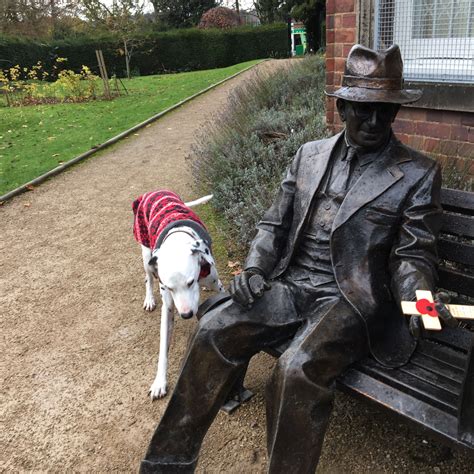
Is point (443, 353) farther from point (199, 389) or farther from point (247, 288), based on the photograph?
point (199, 389)

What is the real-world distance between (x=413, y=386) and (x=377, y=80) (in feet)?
4.83

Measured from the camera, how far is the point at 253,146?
6.49 metres

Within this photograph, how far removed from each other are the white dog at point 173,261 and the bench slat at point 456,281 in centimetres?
150

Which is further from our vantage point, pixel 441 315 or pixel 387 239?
pixel 387 239

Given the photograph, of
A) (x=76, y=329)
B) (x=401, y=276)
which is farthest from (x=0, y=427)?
(x=401, y=276)

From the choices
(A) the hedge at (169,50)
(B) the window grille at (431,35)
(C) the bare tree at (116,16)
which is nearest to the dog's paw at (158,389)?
(B) the window grille at (431,35)

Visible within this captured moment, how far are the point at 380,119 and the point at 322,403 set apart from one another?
1413 millimetres

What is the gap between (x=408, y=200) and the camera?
257 centimetres

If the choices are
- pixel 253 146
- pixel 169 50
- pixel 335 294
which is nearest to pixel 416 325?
pixel 335 294

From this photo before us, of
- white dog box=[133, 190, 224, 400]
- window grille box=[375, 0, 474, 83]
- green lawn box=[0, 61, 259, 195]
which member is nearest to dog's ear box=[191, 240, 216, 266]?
white dog box=[133, 190, 224, 400]

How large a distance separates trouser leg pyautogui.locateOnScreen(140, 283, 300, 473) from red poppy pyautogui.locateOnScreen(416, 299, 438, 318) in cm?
99

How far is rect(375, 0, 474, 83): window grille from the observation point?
473 cm

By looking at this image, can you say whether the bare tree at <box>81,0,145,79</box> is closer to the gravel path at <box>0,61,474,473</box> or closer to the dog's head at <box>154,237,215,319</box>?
the gravel path at <box>0,61,474,473</box>

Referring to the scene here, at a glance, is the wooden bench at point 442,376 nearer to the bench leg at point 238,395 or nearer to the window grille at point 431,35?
the bench leg at point 238,395
